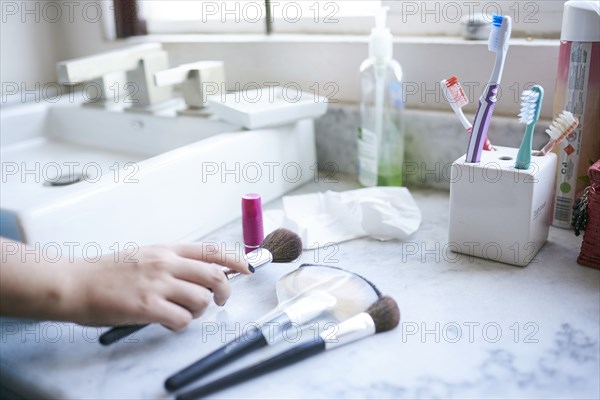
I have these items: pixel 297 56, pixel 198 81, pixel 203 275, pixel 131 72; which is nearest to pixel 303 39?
pixel 297 56

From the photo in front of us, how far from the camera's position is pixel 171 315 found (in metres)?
0.49

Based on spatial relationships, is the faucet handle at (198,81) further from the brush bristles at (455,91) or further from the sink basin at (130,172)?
the brush bristles at (455,91)

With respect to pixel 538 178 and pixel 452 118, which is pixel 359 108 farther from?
pixel 538 178

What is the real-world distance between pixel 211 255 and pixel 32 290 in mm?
161

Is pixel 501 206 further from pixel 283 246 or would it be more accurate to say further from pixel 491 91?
pixel 283 246

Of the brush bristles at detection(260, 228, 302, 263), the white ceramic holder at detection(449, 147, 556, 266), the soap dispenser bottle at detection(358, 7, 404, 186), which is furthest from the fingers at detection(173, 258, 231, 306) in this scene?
the soap dispenser bottle at detection(358, 7, 404, 186)

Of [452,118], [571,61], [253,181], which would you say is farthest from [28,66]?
[571,61]

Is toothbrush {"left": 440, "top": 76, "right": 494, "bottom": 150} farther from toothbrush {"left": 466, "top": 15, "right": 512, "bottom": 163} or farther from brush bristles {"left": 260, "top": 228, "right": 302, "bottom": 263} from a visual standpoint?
brush bristles {"left": 260, "top": 228, "right": 302, "bottom": 263}

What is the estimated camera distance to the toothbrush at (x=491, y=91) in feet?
1.94

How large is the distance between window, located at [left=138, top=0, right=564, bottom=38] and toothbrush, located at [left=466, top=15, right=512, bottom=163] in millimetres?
149

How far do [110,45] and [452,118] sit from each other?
75cm

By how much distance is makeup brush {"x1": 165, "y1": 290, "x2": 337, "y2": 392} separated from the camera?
0.45 m

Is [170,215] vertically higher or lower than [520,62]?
lower

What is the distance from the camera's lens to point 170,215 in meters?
0.72
